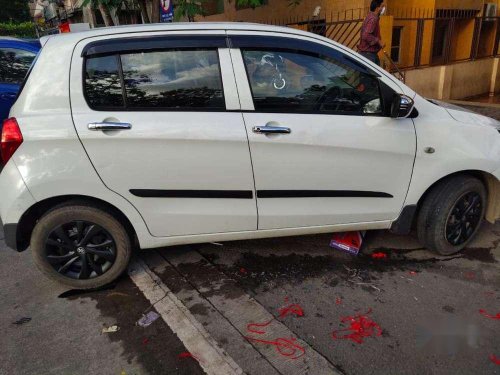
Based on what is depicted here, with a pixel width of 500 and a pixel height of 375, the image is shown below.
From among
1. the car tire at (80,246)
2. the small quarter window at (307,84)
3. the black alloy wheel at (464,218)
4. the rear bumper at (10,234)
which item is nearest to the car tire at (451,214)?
the black alloy wheel at (464,218)

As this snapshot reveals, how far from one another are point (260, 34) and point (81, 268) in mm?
2114

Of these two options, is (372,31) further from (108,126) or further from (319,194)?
(108,126)

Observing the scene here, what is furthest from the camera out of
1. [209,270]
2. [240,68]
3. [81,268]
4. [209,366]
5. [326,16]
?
[326,16]

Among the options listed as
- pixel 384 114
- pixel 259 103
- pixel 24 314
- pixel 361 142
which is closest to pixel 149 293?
pixel 24 314

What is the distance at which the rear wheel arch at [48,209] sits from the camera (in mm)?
2745

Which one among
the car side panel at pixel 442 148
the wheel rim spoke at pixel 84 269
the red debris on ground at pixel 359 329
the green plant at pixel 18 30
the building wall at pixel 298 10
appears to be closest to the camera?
the red debris on ground at pixel 359 329

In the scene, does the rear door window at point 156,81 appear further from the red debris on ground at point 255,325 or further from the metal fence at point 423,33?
the metal fence at point 423,33

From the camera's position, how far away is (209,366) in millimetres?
2244

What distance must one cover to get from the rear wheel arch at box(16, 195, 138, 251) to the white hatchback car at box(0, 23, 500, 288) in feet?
0.03

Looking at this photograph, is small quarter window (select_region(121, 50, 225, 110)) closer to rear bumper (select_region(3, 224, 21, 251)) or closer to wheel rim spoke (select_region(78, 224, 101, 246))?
wheel rim spoke (select_region(78, 224, 101, 246))

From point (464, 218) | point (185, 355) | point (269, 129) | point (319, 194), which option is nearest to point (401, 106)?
point (319, 194)

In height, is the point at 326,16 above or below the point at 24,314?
above

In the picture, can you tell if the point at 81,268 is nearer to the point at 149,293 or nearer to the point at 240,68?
the point at 149,293

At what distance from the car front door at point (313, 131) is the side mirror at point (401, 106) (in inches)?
3.0
